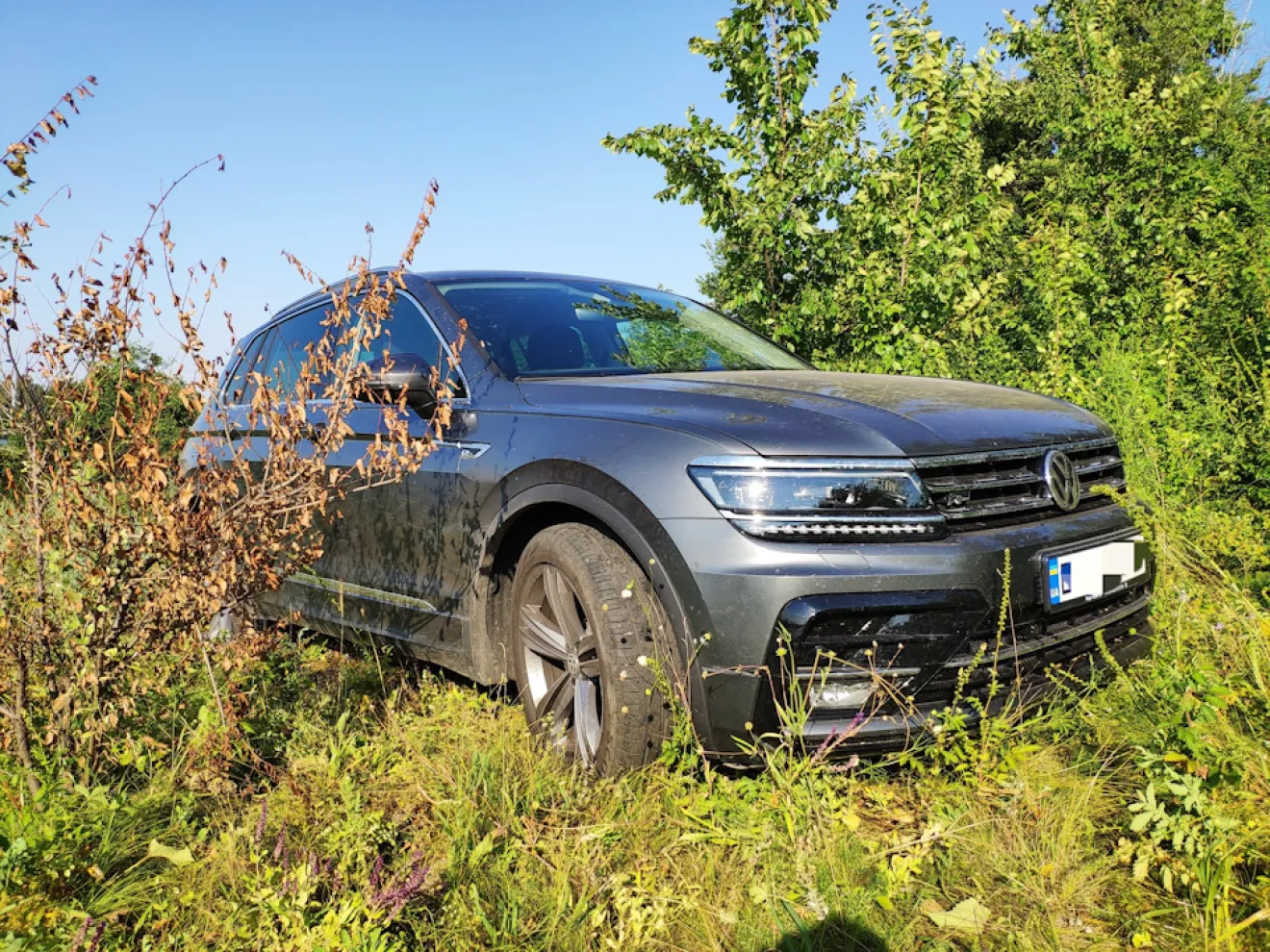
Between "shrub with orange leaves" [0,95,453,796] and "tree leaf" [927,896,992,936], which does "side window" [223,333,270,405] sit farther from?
"tree leaf" [927,896,992,936]

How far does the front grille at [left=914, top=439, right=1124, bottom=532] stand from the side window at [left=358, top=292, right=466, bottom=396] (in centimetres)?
161

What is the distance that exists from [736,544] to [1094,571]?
1.07m

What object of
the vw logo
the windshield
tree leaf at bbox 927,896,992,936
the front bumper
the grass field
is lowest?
tree leaf at bbox 927,896,992,936

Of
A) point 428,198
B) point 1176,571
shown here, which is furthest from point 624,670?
point 1176,571

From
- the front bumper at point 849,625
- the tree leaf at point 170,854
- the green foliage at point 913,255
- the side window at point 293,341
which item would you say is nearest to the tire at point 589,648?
the front bumper at point 849,625

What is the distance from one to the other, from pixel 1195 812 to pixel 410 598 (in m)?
2.39

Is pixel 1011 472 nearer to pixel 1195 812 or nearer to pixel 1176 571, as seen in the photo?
pixel 1195 812

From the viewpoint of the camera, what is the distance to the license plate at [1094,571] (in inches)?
95.5

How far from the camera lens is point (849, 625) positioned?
2.19 m

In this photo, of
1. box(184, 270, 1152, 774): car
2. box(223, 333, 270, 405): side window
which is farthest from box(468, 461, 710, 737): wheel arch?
box(223, 333, 270, 405): side window

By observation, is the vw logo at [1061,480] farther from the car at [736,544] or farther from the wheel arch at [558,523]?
the wheel arch at [558,523]

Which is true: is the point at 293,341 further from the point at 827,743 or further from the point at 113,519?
the point at 827,743

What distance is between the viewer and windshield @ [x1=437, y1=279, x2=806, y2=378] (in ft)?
10.6

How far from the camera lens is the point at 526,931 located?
1915 mm
